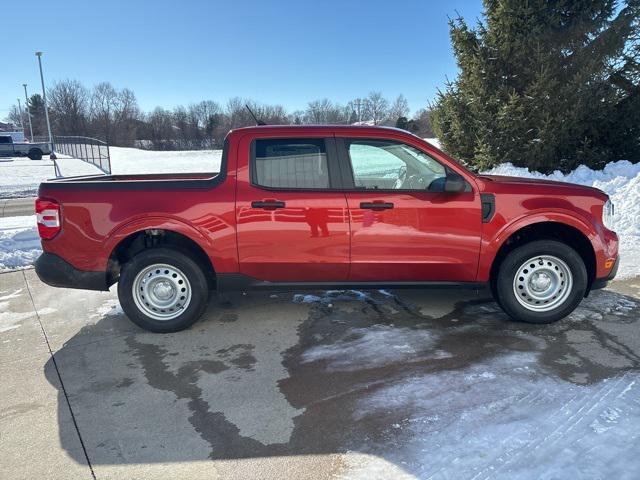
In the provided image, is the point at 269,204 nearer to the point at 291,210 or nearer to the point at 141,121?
the point at 291,210

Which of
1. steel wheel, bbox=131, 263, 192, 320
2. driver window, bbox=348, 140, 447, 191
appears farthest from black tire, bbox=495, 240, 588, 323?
steel wheel, bbox=131, 263, 192, 320

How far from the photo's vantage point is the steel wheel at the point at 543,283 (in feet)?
13.8

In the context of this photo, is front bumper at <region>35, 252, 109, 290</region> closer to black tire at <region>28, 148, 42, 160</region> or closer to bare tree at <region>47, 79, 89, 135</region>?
black tire at <region>28, 148, 42, 160</region>

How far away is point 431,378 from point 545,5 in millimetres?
11161

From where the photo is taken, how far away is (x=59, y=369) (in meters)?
3.68

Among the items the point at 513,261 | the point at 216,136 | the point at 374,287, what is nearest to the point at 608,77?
the point at 513,261

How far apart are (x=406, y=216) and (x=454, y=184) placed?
505 mm

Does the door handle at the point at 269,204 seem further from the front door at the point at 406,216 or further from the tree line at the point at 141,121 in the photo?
the tree line at the point at 141,121

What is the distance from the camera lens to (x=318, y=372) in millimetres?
3477

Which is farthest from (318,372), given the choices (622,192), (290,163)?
(622,192)

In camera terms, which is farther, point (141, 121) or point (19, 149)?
point (141, 121)

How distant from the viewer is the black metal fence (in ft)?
81.8

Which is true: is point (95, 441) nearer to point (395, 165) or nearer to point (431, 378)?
point (431, 378)

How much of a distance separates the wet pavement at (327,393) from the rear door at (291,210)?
678 millimetres
